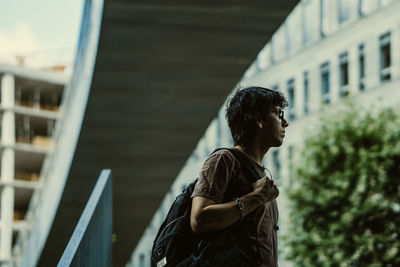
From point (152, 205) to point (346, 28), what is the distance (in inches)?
538

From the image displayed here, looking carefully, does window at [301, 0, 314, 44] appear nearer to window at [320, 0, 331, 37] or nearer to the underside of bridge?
window at [320, 0, 331, 37]

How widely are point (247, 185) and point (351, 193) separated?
16.5m

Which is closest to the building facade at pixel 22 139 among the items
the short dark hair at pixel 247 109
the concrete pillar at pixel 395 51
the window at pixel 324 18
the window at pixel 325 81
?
the window at pixel 324 18

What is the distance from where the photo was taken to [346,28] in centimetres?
2742

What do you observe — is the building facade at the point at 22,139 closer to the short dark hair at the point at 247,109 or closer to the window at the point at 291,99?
the window at the point at 291,99

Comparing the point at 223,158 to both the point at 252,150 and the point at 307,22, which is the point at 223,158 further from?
the point at 307,22

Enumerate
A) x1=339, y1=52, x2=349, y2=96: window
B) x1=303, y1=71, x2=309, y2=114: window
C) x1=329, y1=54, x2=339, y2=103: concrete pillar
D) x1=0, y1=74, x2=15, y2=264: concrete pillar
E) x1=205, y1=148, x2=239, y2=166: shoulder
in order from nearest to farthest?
x1=205, y1=148, x2=239, y2=166: shoulder
x1=339, y1=52, x2=349, y2=96: window
x1=329, y1=54, x2=339, y2=103: concrete pillar
x1=303, y1=71, x2=309, y2=114: window
x1=0, y1=74, x2=15, y2=264: concrete pillar

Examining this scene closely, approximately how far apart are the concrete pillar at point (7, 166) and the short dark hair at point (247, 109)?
56614 mm

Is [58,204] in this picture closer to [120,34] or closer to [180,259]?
[120,34]

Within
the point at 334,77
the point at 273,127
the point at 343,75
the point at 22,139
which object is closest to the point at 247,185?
the point at 273,127

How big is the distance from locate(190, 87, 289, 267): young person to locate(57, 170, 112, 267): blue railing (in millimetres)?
1088

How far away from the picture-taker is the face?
2979 millimetres

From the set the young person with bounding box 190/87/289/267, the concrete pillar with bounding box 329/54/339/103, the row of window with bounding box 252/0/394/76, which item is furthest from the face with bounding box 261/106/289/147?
the concrete pillar with bounding box 329/54/339/103

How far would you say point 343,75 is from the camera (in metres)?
27.4
